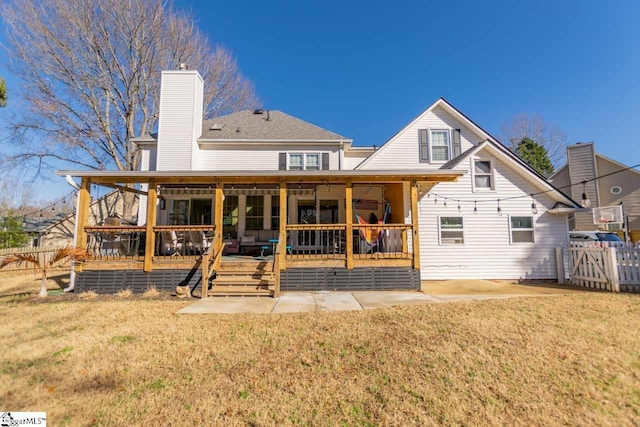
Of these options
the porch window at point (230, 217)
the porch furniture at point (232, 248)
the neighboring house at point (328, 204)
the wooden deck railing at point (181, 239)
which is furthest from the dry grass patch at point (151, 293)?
the porch window at point (230, 217)

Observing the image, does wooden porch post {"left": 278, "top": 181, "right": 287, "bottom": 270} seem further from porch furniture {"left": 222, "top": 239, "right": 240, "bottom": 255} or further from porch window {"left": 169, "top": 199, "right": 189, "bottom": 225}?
porch window {"left": 169, "top": 199, "right": 189, "bottom": 225}

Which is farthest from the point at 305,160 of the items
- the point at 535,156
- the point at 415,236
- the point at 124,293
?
the point at 535,156

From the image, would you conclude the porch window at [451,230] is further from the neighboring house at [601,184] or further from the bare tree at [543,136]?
the bare tree at [543,136]

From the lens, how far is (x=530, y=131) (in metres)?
28.7

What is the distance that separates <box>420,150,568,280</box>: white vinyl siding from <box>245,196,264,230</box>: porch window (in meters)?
6.65

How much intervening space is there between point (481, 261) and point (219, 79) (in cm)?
2281

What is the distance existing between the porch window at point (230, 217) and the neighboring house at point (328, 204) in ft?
0.14

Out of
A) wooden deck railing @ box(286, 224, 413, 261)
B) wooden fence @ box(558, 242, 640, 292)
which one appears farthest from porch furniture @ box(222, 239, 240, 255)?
wooden fence @ box(558, 242, 640, 292)

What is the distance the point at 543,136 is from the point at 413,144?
2461 cm

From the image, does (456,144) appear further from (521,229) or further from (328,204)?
(328,204)

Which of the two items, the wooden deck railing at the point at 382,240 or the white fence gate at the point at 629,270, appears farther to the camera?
the wooden deck railing at the point at 382,240

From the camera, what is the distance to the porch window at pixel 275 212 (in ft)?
41.3

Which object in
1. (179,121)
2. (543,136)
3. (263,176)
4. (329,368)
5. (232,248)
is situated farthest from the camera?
(543,136)

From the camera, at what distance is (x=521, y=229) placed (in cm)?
1080
